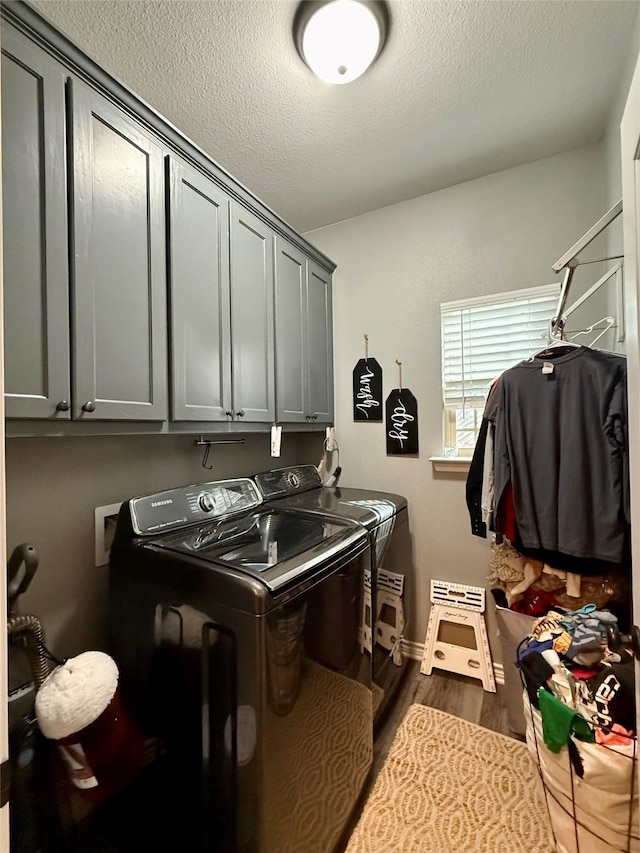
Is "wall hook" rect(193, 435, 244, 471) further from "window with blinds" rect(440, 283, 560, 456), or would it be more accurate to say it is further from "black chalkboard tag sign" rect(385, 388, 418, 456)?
"window with blinds" rect(440, 283, 560, 456)

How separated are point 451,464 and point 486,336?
77 cm

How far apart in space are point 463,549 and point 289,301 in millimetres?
1756

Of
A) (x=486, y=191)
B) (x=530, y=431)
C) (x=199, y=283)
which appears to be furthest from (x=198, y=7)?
(x=530, y=431)

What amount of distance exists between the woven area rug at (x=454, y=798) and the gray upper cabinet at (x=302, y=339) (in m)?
1.64

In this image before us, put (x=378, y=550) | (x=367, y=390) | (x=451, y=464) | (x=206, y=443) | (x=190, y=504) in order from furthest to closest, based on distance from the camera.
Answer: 1. (x=367, y=390)
2. (x=451, y=464)
3. (x=206, y=443)
4. (x=378, y=550)
5. (x=190, y=504)

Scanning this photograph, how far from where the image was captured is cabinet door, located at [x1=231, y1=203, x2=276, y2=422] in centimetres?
166

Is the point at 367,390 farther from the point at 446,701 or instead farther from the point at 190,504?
the point at 446,701

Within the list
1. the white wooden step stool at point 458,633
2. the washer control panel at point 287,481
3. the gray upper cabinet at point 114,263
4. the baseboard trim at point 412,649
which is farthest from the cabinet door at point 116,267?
the baseboard trim at point 412,649

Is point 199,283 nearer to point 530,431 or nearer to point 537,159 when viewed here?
point 530,431

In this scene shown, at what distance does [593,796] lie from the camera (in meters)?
1.04

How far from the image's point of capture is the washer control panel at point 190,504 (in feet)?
4.31

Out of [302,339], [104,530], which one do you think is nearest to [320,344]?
[302,339]

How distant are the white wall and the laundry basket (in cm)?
104

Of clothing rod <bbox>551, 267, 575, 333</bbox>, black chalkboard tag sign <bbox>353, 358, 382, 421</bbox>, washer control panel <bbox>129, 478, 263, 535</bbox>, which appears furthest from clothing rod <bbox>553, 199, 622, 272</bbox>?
washer control panel <bbox>129, 478, 263, 535</bbox>
